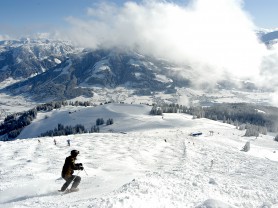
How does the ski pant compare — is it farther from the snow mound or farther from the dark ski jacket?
the snow mound

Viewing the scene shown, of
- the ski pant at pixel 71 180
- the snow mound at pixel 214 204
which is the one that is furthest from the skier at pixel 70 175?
the snow mound at pixel 214 204

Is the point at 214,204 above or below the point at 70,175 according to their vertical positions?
above

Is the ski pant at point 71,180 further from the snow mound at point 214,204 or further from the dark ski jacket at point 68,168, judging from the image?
the snow mound at point 214,204

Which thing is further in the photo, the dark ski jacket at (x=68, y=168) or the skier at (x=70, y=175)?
the dark ski jacket at (x=68, y=168)

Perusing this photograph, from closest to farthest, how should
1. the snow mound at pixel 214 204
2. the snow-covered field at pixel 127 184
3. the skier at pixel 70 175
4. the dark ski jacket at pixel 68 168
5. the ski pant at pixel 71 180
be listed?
the snow mound at pixel 214 204
the snow-covered field at pixel 127 184
the ski pant at pixel 71 180
the skier at pixel 70 175
the dark ski jacket at pixel 68 168

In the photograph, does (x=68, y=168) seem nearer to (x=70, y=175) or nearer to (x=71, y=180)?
(x=70, y=175)

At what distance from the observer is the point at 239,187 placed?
26.6 m

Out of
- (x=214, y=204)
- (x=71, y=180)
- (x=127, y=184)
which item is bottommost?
(x=71, y=180)

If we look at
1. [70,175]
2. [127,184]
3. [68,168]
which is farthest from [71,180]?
[127,184]

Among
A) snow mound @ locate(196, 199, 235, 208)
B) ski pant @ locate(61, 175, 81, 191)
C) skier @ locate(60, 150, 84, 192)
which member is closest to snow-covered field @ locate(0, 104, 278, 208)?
snow mound @ locate(196, 199, 235, 208)

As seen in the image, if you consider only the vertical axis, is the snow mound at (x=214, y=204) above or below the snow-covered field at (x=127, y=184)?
above

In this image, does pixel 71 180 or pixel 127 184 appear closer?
pixel 127 184

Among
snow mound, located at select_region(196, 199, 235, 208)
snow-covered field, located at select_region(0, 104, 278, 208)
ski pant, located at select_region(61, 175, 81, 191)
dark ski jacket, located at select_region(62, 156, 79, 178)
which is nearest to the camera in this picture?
snow mound, located at select_region(196, 199, 235, 208)

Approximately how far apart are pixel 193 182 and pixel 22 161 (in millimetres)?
21249
